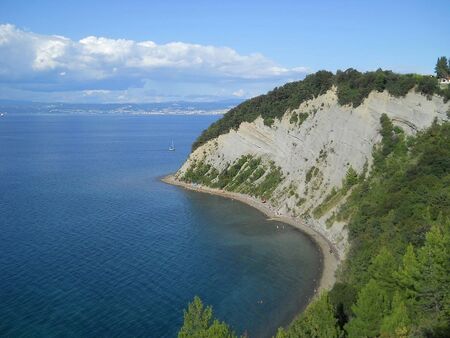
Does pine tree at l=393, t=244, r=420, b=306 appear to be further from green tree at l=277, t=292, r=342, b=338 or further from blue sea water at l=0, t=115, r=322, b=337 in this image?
blue sea water at l=0, t=115, r=322, b=337

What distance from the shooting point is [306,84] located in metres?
84.3

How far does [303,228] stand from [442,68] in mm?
30988

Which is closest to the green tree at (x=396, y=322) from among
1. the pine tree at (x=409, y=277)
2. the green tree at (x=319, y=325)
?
the green tree at (x=319, y=325)

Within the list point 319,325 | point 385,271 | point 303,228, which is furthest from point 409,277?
point 303,228

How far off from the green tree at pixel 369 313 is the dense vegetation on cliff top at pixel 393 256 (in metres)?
0.05

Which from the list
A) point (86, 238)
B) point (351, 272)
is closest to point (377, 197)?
point (351, 272)

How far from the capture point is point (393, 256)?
116 ft

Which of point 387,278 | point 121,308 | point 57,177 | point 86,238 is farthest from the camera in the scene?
point 57,177

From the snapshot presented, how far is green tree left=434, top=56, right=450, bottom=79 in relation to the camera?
70.8 m

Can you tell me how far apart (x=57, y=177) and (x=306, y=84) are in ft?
178

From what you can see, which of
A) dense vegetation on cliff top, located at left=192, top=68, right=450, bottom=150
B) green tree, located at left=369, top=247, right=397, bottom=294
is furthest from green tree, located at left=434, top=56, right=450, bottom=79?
green tree, located at left=369, top=247, right=397, bottom=294

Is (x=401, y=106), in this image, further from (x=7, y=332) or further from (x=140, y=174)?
(x=140, y=174)

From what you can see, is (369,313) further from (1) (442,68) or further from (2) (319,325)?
(1) (442,68)

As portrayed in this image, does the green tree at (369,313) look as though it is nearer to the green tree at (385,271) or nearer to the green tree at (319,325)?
the green tree at (319,325)
